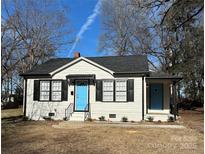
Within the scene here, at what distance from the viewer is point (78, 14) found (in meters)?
24.6

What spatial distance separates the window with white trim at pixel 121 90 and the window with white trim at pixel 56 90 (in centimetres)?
341

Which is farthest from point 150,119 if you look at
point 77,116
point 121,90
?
point 77,116

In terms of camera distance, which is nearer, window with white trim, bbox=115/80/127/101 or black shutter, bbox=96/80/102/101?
window with white trim, bbox=115/80/127/101

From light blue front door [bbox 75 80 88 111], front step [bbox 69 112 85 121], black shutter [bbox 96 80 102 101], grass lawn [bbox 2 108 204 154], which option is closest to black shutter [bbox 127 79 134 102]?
black shutter [bbox 96 80 102 101]

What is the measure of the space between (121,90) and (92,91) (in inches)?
68.0

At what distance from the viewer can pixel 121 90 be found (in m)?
15.2

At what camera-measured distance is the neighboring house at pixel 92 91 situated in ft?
49.4

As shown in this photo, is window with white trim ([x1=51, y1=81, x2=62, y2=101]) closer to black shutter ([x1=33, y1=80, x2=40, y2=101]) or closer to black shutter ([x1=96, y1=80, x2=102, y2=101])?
black shutter ([x1=33, y1=80, x2=40, y2=101])

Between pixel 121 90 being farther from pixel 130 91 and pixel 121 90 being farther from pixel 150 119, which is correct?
pixel 150 119

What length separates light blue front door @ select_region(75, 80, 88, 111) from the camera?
52.0 ft

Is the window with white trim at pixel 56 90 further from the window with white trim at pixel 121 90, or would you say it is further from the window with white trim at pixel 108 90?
the window with white trim at pixel 121 90

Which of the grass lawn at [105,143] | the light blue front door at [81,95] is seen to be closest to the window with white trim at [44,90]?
the light blue front door at [81,95]

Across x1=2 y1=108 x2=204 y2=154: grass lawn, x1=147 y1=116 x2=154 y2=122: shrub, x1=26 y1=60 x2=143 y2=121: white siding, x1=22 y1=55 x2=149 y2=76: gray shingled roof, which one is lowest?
x1=2 y1=108 x2=204 y2=154: grass lawn

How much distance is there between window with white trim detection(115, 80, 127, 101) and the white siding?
28cm
